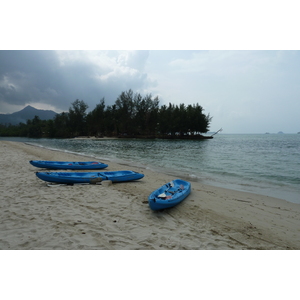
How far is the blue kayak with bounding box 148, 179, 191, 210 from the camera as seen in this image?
5.25 m

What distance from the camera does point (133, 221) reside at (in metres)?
4.64

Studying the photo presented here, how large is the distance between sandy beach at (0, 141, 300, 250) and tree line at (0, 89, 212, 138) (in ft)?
221

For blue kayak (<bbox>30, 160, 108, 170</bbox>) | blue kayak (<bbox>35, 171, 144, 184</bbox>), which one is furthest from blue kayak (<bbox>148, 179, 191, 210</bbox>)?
blue kayak (<bbox>30, 160, 108, 170</bbox>)

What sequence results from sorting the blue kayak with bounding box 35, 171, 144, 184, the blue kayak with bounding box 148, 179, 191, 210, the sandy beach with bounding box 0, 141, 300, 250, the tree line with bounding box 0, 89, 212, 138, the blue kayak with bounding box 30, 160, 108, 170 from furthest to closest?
the tree line with bounding box 0, 89, 212, 138
the blue kayak with bounding box 30, 160, 108, 170
the blue kayak with bounding box 35, 171, 144, 184
the blue kayak with bounding box 148, 179, 191, 210
the sandy beach with bounding box 0, 141, 300, 250

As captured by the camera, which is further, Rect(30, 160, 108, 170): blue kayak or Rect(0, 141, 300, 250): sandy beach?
Rect(30, 160, 108, 170): blue kayak

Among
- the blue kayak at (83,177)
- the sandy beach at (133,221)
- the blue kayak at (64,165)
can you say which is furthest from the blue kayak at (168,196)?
the blue kayak at (64,165)

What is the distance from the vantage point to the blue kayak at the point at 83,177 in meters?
7.55

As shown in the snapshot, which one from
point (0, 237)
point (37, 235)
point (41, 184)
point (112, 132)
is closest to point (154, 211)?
point (37, 235)

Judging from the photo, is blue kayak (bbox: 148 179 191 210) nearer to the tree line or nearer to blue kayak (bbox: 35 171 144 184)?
blue kayak (bbox: 35 171 144 184)

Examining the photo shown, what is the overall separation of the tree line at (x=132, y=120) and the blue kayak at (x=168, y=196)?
66342mm

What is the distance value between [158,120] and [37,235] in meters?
73.5

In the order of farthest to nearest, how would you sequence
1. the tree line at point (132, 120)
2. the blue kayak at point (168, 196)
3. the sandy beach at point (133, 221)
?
the tree line at point (132, 120) < the blue kayak at point (168, 196) < the sandy beach at point (133, 221)

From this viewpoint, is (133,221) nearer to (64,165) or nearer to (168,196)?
(168,196)

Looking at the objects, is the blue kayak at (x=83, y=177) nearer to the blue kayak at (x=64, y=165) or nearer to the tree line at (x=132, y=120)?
the blue kayak at (x=64, y=165)
